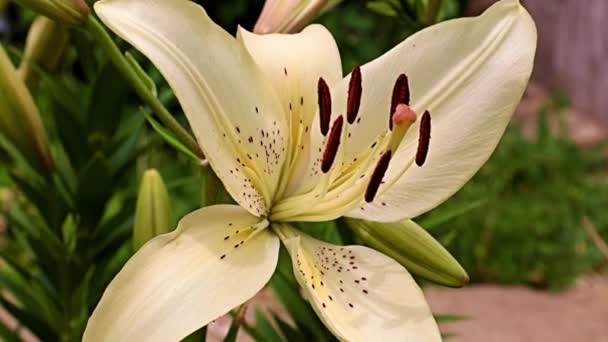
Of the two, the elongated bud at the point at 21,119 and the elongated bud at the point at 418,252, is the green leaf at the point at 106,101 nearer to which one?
the elongated bud at the point at 21,119

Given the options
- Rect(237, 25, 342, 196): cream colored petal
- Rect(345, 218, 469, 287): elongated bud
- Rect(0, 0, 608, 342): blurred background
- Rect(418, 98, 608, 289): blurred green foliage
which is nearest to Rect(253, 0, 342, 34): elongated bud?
A: Rect(237, 25, 342, 196): cream colored petal

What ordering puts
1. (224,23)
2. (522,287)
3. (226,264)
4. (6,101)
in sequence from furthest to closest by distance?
1. (224,23)
2. (522,287)
3. (6,101)
4. (226,264)

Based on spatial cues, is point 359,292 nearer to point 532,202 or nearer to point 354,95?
point 354,95

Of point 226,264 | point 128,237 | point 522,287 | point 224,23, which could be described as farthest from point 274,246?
point 224,23

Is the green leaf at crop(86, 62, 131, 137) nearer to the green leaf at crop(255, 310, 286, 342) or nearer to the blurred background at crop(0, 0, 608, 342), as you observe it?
the green leaf at crop(255, 310, 286, 342)

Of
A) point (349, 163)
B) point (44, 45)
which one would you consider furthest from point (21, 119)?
point (349, 163)

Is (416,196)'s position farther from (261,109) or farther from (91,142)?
(91,142)
